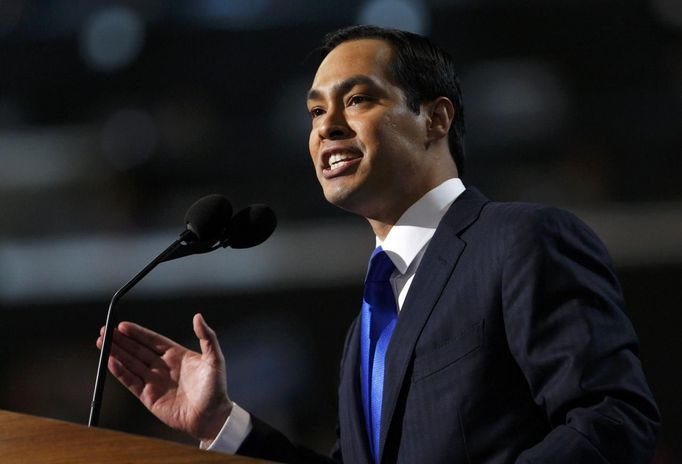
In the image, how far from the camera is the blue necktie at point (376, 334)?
1456mm

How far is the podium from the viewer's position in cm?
94

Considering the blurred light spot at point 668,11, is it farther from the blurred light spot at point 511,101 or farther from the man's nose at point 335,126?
the man's nose at point 335,126

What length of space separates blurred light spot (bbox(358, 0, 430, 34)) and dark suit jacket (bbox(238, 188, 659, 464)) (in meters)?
2.24

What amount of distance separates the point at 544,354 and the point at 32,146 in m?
3.28

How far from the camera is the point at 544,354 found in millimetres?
1202

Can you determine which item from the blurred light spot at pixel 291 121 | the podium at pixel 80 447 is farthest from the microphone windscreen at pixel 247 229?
the blurred light spot at pixel 291 121

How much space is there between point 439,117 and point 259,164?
2.20 meters

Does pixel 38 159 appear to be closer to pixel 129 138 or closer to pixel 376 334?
pixel 129 138

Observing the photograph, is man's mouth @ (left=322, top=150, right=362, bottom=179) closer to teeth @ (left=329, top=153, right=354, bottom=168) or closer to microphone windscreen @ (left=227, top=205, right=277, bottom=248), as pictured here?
teeth @ (left=329, top=153, right=354, bottom=168)

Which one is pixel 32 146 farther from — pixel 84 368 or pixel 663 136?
pixel 663 136

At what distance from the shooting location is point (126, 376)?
1604 mm

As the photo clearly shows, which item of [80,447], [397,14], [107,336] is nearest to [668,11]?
[397,14]

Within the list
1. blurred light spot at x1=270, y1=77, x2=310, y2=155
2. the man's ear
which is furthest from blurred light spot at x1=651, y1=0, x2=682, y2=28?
the man's ear

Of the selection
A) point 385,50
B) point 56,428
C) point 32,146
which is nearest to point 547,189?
point 385,50
